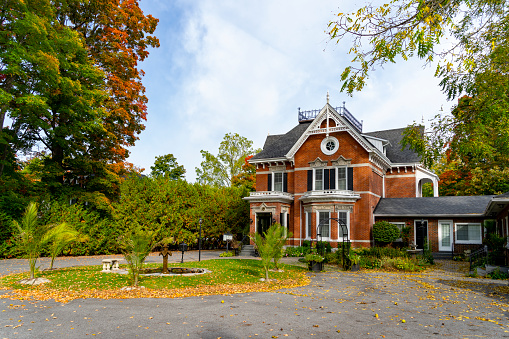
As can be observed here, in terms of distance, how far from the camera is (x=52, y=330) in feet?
23.0

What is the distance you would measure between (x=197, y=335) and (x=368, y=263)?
1483 centimetres

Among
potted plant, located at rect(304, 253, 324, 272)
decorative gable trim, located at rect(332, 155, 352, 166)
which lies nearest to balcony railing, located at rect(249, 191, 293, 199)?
decorative gable trim, located at rect(332, 155, 352, 166)

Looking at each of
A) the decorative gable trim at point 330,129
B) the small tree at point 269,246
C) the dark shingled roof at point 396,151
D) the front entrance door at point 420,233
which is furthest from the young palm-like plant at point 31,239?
the dark shingled roof at point 396,151

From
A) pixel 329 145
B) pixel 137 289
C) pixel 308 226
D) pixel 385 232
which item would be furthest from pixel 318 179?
pixel 137 289

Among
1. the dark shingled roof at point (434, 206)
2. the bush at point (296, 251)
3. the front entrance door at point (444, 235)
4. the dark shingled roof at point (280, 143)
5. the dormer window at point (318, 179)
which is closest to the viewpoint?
the dark shingled roof at point (434, 206)

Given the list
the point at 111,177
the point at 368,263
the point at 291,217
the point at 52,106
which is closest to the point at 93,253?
the point at 111,177

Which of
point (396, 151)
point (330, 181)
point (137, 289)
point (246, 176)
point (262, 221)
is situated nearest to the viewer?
point (137, 289)

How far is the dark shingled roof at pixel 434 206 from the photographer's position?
2578cm

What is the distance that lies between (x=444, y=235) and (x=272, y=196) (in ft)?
43.9

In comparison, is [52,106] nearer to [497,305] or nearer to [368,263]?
[368,263]

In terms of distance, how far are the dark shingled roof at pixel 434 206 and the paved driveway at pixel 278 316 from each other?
14960 millimetres

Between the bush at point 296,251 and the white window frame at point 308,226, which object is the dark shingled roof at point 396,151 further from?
the bush at point 296,251

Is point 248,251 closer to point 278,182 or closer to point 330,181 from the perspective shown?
point 278,182

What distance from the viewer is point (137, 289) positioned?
11.1 metres
